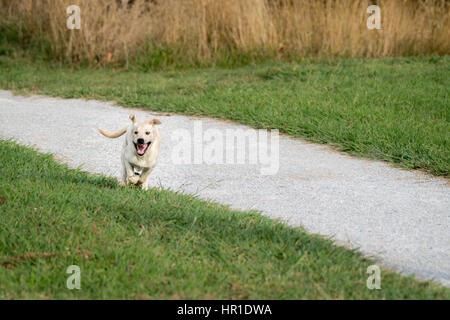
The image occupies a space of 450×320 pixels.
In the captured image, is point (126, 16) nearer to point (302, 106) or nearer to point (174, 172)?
point (302, 106)

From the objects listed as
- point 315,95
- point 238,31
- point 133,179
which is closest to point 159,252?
point 133,179

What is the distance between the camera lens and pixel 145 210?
399 cm

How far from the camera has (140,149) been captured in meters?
4.00

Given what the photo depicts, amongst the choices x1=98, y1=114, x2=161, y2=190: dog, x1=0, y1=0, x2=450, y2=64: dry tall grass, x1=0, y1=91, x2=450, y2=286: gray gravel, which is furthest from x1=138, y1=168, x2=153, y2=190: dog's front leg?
x1=0, y1=0, x2=450, y2=64: dry tall grass

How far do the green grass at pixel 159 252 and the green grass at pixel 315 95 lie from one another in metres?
2.31

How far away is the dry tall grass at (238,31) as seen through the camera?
10836mm

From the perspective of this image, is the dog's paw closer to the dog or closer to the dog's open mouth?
the dog

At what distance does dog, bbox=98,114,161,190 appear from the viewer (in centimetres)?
402

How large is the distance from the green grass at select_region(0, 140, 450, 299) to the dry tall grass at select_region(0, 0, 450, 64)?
22.7 ft

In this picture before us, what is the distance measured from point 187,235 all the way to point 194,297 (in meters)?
0.74

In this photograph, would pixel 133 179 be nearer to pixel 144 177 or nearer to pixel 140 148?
pixel 144 177

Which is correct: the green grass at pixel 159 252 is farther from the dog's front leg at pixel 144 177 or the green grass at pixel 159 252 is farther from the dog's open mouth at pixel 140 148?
the dog's open mouth at pixel 140 148

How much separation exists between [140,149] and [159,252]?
867 mm
